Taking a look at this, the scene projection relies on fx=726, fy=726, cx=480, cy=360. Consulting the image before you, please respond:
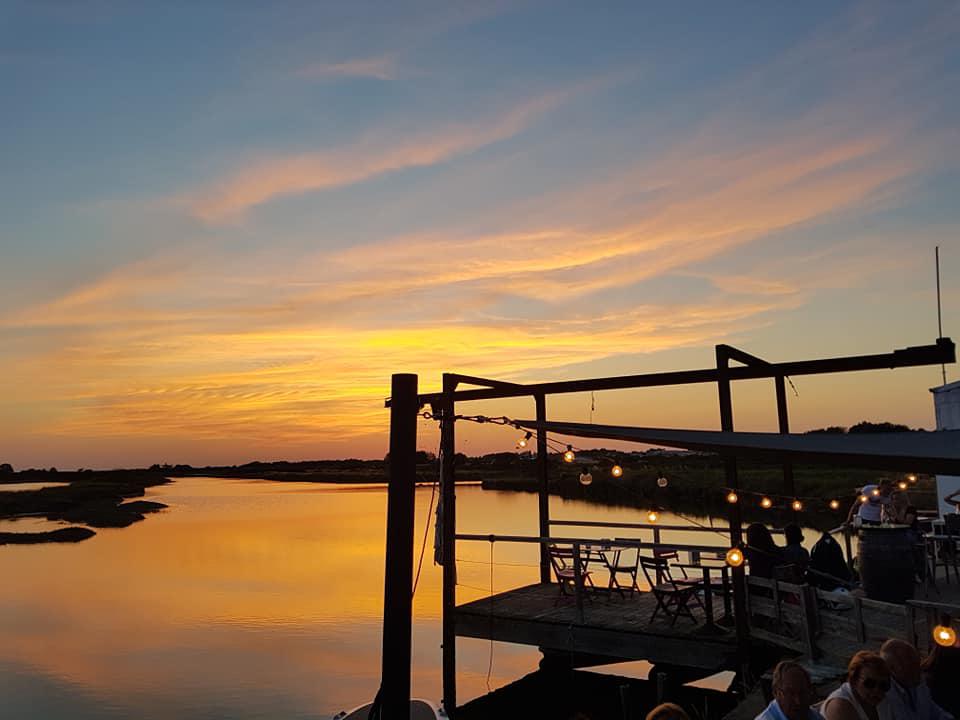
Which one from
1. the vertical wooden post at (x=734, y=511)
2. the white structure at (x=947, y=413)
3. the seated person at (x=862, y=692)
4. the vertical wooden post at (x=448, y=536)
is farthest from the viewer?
the white structure at (x=947, y=413)

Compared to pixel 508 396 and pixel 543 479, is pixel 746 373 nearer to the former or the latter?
pixel 508 396

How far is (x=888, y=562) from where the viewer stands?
870cm

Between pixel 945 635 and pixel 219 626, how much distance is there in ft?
69.2

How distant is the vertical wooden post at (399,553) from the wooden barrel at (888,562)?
5.49m

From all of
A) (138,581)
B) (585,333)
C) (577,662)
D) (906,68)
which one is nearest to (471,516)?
(138,581)

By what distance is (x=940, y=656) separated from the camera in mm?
5531

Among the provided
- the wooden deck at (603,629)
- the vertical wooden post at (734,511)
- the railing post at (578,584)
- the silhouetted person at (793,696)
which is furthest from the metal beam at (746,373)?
the silhouetted person at (793,696)

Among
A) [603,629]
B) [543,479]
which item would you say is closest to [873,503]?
[603,629]

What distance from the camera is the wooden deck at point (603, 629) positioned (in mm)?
9367

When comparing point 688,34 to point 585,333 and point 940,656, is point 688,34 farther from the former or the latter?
point 585,333

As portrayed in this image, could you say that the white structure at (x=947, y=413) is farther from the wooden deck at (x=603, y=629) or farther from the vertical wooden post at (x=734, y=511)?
the vertical wooden post at (x=734, y=511)

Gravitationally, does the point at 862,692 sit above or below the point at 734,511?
below

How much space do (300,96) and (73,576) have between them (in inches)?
1029

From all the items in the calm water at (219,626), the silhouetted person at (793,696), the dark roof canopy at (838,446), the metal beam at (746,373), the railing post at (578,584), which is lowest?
the calm water at (219,626)
